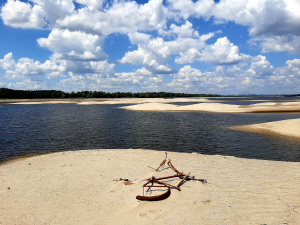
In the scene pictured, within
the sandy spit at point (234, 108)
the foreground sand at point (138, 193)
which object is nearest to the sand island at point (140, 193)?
the foreground sand at point (138, 193)

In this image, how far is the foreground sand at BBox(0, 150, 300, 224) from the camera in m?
6.00

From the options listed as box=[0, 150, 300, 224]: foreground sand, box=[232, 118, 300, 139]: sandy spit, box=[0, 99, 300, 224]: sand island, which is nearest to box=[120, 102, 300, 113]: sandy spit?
box=[232, 118, 300, 139]: sandy spit

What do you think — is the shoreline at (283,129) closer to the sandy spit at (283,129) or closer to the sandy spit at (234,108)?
the sandy spit at (283,129)

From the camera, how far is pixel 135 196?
7168mm

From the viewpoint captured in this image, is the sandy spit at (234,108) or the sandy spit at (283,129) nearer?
the sandy spit at (283,129)

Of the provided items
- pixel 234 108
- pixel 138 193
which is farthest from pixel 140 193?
pixel 234 108

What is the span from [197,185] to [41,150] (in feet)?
49.2

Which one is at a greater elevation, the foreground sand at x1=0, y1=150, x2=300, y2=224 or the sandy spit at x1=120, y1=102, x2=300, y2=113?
the sandy spit at x1=120, y1=102, x2=300, y2=113

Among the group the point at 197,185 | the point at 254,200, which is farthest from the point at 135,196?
the point at 254,200

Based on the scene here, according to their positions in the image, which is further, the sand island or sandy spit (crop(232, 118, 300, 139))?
sandy spit (crop(232, 118, 300, 139))

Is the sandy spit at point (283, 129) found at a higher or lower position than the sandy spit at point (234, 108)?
lower

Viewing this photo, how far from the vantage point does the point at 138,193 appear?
7.35 m

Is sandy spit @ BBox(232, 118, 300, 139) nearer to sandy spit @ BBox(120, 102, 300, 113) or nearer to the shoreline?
the shoreline

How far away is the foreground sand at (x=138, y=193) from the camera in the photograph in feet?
19.7
